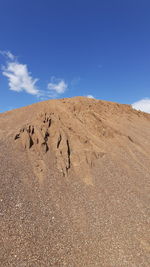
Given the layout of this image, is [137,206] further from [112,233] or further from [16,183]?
[16,183]

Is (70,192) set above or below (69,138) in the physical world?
below

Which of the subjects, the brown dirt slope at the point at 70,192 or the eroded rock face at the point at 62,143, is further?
the eroded rock face at the point at 62,143

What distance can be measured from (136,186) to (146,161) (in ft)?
12.1

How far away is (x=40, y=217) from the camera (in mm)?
7316

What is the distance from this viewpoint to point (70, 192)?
9102 mm

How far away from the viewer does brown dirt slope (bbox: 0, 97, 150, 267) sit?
629 cm

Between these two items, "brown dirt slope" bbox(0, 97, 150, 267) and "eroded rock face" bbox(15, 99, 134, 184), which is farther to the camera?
"eroded rock face" bbox(15, 99, 134, 184)

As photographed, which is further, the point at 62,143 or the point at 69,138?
the point at 69,138

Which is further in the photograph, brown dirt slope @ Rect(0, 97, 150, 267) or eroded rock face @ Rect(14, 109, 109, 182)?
eroded rock face @ Rect(14, 109, 109, 182)

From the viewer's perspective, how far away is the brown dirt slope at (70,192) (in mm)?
6285

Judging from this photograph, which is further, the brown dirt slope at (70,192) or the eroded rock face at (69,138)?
the eroded rock face at (69,138)

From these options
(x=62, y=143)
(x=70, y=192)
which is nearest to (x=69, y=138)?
(x=62, y=143)

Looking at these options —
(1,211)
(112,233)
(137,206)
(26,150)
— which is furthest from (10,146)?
(137,206)

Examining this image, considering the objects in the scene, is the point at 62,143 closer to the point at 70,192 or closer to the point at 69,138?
the point at 69,138
